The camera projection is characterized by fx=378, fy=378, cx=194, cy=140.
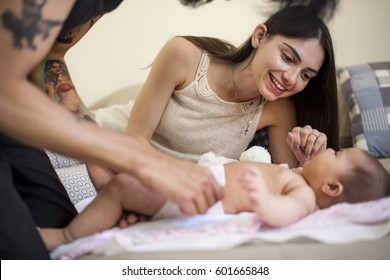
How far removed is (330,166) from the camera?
0.86 meters

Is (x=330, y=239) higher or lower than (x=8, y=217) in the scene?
lower

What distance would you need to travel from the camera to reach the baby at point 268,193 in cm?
69

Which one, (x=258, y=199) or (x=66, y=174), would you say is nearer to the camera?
(x=258, y=199)

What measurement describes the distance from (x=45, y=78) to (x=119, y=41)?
0.77 m

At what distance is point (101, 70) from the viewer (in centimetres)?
182

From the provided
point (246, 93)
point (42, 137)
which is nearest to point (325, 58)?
point (246, 93)

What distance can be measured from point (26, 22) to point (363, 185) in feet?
2.42

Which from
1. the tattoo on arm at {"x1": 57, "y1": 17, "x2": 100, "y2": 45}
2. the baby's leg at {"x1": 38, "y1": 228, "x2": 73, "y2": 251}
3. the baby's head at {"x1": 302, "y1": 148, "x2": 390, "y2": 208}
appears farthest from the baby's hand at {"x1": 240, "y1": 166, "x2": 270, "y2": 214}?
the tattoo on arm at {"x1": 57, "y1": 17, "x2": 100, "y2": 45}

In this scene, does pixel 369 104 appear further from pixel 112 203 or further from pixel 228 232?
pixel 112 203

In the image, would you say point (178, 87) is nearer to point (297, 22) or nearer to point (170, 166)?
point (297, 22)

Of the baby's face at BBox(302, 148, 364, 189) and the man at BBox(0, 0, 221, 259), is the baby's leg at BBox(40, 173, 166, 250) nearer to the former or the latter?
the man at BBox(0, 0, 221, 259)

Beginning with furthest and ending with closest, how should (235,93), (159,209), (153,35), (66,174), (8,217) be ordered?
1. (153,35)
2. (235,93)
3. (66,174)
4. (159,209)
5. (8,217)

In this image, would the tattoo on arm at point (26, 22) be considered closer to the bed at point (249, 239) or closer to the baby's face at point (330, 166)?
the bed at point (249, 239)

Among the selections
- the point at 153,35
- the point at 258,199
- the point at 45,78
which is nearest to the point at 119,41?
the point at 153,35
